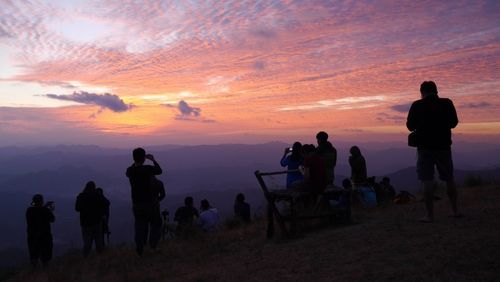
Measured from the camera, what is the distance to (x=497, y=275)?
13.5ft

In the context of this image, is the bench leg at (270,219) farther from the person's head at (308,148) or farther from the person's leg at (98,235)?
the person's leg at (98,235)

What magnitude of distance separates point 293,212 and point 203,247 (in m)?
2.06

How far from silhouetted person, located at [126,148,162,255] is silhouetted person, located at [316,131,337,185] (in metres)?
3.78

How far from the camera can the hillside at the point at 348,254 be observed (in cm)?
469

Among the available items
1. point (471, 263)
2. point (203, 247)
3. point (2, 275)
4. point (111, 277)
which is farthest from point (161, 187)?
point (2, 275)

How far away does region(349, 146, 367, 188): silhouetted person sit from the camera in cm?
1117

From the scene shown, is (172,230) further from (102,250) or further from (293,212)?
(293,212)

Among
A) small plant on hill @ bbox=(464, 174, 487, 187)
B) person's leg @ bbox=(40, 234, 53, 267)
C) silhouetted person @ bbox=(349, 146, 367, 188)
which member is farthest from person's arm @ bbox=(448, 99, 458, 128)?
person's leg @ bbox=(40, 234, 53, 267)

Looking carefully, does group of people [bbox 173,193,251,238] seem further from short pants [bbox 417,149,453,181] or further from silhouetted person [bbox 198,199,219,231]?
short pants [bbox 417,149,453,181]

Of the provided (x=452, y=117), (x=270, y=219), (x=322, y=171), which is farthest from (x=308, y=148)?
(x=452, y=117)

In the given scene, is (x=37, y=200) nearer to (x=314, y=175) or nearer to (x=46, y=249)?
(x=46, y=249)

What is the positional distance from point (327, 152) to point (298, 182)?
188cm

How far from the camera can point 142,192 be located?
8.34m

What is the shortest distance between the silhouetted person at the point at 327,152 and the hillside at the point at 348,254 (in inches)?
44.8
